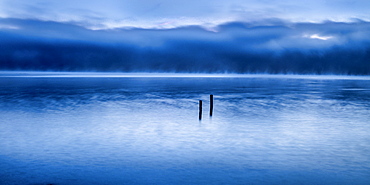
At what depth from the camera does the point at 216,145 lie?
62.2 feet

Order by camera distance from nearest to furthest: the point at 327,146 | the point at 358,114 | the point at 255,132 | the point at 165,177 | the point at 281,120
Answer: the point at 165,177, the point at 327,146, the point at 255,132, the point at 281,120, the point at 358,114

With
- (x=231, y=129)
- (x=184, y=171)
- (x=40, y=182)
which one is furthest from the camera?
(x=231, y=129)

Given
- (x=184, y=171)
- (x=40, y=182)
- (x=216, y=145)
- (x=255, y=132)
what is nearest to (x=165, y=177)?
(x=184, y=171)

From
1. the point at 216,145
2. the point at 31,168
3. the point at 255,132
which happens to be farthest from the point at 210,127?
the point at 31,168

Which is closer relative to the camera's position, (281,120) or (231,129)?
(231,129)

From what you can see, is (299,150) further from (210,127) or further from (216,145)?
(210,127)

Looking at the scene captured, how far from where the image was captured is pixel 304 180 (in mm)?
12539

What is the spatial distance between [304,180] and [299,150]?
5.28m

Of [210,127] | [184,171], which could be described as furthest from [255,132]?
[184,171]

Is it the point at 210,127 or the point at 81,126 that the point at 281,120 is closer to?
the point at 210,127

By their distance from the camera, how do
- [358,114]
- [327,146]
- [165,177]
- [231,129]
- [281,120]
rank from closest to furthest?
1. [165,177]
2. [327,146]
3. [231,129]
4. [281,120]
5. [358,114]

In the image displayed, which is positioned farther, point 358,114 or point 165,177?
point 358,114

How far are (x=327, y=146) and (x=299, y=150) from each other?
211cm

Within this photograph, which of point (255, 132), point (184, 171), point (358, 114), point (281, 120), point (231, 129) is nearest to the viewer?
point (184, 171)
